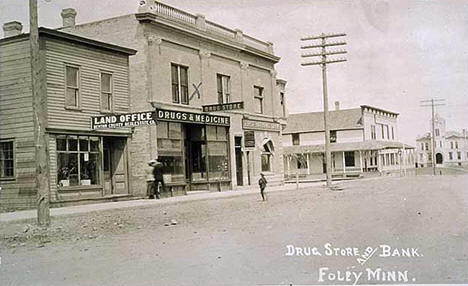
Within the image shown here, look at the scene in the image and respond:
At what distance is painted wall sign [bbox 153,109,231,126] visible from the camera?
1852 cm

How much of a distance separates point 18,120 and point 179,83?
728cm

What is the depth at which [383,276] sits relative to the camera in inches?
247

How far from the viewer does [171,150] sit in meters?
20.0

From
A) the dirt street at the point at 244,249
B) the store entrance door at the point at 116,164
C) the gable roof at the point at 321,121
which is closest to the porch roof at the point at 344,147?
the gable roof at the point at 321,121

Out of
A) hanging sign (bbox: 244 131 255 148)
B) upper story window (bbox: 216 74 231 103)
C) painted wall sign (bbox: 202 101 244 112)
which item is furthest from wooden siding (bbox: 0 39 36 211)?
hanging sign (bbox: 244 131 255 148)

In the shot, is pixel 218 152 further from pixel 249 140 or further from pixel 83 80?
pixel 83 80

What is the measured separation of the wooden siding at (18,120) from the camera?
49.0 ft

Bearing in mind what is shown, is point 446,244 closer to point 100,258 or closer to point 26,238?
point 100,258

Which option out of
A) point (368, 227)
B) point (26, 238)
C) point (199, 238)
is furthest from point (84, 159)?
point (368, 227)

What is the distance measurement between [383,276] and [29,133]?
1164cm

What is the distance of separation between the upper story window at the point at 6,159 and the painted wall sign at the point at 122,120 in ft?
8.30

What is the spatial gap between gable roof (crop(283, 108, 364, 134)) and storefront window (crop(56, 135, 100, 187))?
122 feet

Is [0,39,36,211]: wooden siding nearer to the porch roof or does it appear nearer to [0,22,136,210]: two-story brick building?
[0,22,136,210]: two-story brick building

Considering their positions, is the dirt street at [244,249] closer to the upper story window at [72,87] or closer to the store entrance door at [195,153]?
the upper story window at [72,87]
